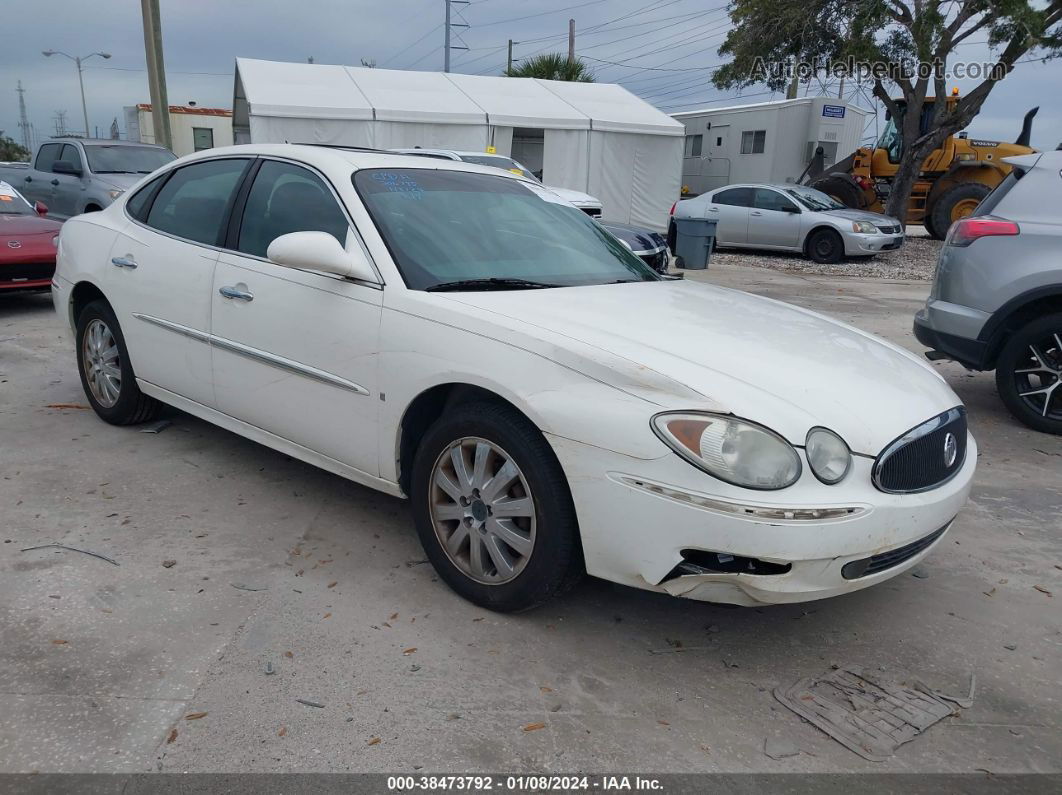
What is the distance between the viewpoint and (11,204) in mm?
9492

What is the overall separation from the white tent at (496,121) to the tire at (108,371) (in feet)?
41.9

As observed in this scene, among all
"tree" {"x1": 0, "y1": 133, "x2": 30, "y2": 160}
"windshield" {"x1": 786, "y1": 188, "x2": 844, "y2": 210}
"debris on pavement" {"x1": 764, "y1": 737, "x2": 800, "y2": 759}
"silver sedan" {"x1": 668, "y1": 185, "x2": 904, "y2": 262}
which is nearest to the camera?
"debris on pavement" {"x1": 764, "y1": 737, "x2": 800, "y2": 759}

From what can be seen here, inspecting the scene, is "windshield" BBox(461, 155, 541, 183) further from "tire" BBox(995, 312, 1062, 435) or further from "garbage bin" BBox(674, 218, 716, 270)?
"tire" BBox(995, 312, 1062, 435)

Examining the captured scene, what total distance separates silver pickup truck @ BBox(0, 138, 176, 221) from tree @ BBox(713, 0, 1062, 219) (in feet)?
43.8

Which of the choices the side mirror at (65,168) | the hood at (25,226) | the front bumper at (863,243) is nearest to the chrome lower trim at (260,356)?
the hood at (25,226)

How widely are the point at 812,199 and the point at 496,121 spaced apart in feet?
22.4

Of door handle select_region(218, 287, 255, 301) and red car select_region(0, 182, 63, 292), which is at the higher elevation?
door handle select_region(218, 287, 255, 301)

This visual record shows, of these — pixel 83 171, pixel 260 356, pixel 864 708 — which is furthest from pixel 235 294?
pixel 83 171

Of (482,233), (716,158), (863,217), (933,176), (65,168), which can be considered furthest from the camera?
(716,158)

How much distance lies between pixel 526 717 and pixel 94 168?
42.4 feet

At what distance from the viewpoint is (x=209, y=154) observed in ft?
14.5

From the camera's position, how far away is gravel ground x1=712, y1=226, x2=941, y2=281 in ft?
49.3

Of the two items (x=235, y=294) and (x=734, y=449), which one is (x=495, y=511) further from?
(x=235, y=294)

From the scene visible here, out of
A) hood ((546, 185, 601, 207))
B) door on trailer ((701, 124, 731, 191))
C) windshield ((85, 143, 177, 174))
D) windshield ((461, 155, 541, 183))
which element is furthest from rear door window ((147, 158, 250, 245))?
door on trailer ((701, 124, 731, 191))
